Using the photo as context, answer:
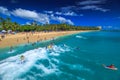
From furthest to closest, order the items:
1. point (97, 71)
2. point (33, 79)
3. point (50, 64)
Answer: point (50, 64)
point (97, 71)
point (33, 79)

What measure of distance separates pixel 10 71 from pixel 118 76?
55.0 feet

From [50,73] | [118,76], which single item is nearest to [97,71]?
[118,76]

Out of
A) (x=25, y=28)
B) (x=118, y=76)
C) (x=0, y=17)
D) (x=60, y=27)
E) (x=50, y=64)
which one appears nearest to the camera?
(x=118, y=76)

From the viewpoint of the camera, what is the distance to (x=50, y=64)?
3203cm

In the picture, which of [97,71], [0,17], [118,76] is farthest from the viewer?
[0,17]

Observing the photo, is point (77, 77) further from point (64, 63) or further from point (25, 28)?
point (25, 28)

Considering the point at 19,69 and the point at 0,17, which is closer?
the point at 19,69

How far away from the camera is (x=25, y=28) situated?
108m

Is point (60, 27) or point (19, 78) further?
point (60, 27)

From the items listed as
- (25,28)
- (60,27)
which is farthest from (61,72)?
(60,27)

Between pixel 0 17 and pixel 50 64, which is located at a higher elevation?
pixel 0 17

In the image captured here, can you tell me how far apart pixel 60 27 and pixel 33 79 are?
14206cm

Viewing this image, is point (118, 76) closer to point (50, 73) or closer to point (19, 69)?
point (50, 73)

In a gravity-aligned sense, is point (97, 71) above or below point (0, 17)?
below
